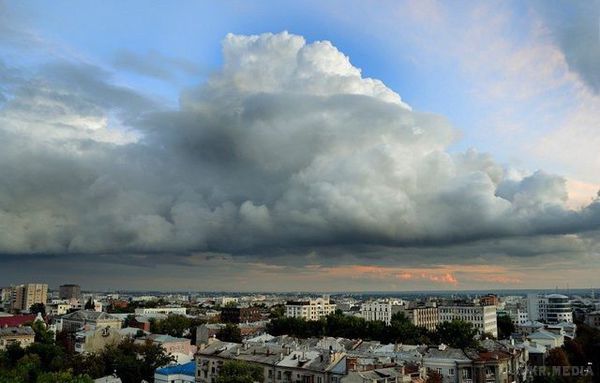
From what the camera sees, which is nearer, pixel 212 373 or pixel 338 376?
pixel 338 376

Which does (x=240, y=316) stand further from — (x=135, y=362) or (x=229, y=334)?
(x=135, y=362)

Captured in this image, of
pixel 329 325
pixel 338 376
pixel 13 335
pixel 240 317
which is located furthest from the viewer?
pixel 240 317

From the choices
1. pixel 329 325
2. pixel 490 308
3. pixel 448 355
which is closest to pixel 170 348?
pixel 329 325

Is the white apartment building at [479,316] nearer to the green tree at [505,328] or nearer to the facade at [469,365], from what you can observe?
the green tree at [505,328]

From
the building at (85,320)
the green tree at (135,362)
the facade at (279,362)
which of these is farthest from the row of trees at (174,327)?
the facade at (279,362)

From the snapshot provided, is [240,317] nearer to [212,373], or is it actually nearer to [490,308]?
[490,308]

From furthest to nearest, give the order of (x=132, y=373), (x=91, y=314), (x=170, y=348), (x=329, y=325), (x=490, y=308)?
(x=490, y=308), (x=91, y=314), (x=329, y=325), (x=170, y=348), (x=132, y=373)
